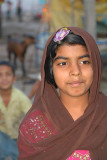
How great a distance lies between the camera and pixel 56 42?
5.58ft

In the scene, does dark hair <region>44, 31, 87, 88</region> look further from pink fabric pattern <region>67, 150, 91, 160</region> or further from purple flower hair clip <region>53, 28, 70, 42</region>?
pink fabric pattern <region>67, 150, 91, 160</region>

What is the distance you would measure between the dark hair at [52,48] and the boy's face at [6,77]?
1639mm

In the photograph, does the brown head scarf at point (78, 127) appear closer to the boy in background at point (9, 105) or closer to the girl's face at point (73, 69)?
the girl's face at point (73, 69)

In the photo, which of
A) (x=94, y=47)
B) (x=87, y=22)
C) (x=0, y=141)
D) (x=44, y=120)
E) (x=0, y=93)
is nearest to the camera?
(x=94, y=47)

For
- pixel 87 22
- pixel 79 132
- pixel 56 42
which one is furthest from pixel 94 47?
Answer: pixel 87 22

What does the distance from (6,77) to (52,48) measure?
1.83 metres

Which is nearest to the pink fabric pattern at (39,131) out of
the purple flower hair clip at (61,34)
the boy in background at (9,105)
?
the purple flower hair clip at (61,34)

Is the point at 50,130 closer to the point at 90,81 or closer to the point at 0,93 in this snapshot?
the point at 90,81

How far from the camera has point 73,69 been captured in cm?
165

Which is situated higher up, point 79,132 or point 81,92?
point 81,92

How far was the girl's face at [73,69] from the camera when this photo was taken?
1658mm

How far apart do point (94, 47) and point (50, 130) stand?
564mm

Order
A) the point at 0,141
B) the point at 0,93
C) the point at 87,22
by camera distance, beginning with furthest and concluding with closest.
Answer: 1. the point at 87,22
2. the point at 0,93
3. the point at 0,141

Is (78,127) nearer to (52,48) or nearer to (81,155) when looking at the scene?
(81,155)
